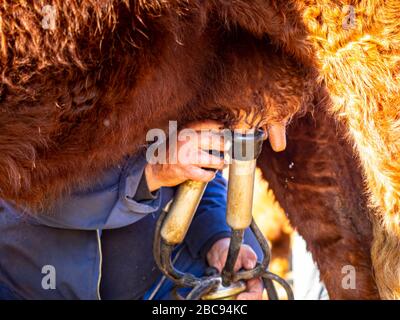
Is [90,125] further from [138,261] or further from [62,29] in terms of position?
[138,261]

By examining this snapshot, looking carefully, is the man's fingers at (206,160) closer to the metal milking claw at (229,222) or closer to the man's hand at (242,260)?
the metal milking claw at (229,222)

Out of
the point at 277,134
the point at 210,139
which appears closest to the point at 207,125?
the point at 210,139

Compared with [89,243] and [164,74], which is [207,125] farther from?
[89,243]

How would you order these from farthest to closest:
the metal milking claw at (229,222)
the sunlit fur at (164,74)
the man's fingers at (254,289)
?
the man's fingers at (254,289) → the metal milking claw at (229,222) → the sunlit fur at (164,74)

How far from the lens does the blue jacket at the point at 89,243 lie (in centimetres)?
147

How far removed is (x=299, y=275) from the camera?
2277 millimetres

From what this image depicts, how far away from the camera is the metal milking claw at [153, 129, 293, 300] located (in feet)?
4.70

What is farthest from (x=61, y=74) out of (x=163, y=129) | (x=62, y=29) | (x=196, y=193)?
(x=196, y=193)

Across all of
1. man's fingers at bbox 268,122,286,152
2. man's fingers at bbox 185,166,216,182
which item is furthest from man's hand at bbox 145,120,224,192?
man's fingers at bbox 268,122,286,152

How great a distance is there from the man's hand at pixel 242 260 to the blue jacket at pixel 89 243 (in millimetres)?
158

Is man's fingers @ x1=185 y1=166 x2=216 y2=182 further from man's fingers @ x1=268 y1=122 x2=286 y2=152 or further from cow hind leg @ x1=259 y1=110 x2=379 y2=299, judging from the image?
cow hind leg @ x1=259 y1=110 x2=379 y2=299

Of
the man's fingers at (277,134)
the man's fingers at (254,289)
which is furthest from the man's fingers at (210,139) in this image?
the man's fingers at (254,289)

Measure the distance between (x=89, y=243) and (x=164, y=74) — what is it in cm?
49

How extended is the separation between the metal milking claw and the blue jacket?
0.06 m
